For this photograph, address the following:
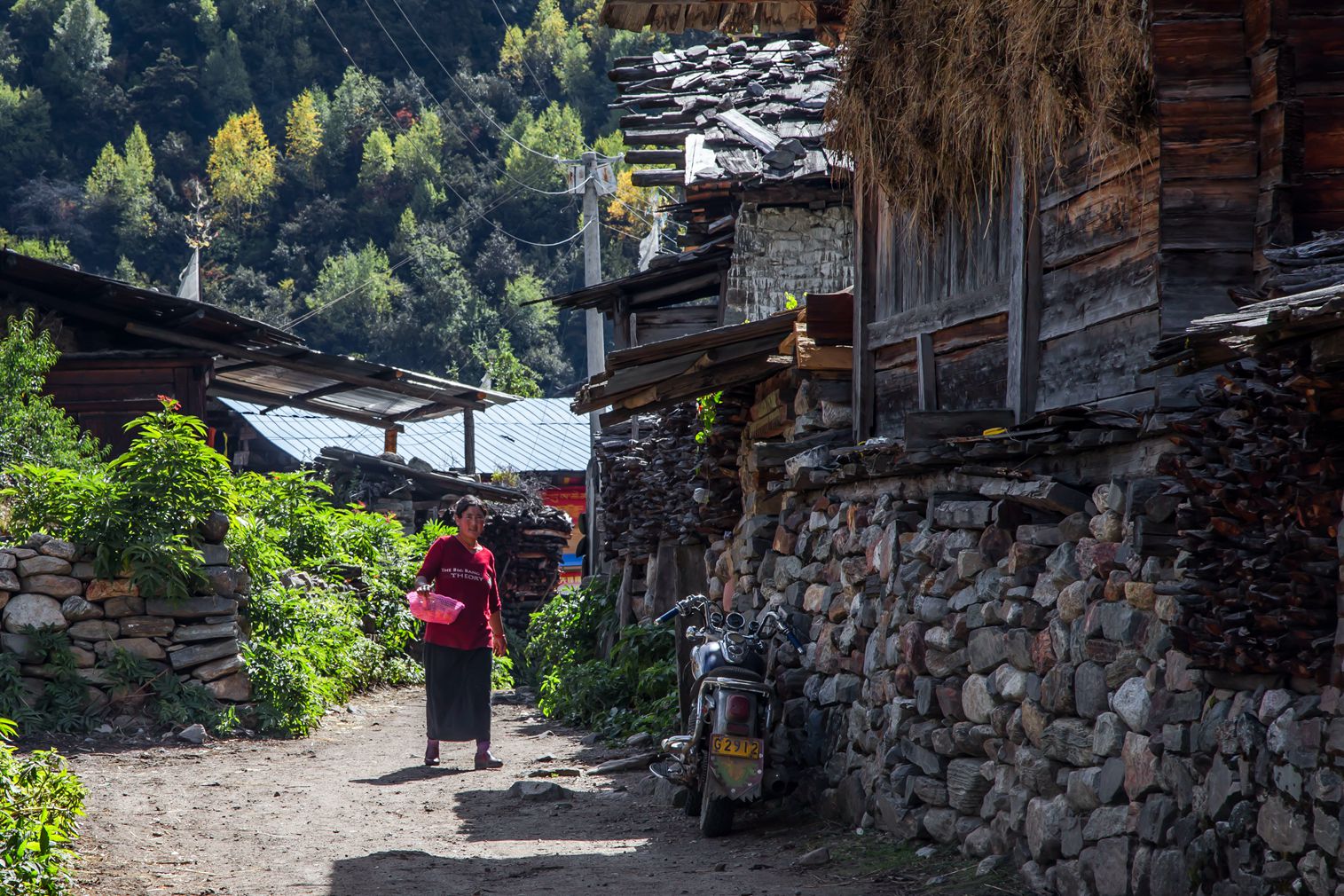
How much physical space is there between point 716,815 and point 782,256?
7.03 meters

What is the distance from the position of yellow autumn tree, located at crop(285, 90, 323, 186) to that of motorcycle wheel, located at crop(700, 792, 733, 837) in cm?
5948

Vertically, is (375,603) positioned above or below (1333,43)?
below

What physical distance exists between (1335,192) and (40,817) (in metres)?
5.32

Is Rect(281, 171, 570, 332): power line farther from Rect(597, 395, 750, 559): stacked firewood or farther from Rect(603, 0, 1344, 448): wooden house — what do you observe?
Rect(603, 0, 1344, 448): wooden house

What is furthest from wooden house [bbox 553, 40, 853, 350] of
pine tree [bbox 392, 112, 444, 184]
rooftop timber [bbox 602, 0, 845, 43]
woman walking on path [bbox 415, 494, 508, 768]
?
pine tree [bbox 392, 112, 444, 184]

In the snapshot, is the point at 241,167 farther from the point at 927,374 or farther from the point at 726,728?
the point at 726,728

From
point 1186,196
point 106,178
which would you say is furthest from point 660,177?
point 106,178

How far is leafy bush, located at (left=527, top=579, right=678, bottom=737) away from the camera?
10781 millimetres

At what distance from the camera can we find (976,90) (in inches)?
232

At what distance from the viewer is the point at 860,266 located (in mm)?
7867

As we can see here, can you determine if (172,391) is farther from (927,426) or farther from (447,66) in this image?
(447,66)

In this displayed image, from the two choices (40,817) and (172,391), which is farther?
(172,391)

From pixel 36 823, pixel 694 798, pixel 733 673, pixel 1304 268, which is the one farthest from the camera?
pixel 694 798

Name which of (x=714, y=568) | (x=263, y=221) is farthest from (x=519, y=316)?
(x=714, y=568)
